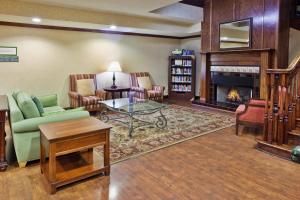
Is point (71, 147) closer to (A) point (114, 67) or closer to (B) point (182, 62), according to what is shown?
(A) point (114, 67)

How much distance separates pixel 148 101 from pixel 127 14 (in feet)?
8.08

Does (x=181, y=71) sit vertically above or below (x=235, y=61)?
below

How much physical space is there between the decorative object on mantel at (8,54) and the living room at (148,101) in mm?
23

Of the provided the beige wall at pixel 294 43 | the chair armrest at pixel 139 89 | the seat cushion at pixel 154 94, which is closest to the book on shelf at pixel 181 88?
the seat cushion at pixel 154 94

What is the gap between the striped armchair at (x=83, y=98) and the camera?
19.2 ft

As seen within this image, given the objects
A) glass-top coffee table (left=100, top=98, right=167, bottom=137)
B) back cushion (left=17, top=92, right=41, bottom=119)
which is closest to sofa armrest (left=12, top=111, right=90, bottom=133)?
back cushion (left=17, top=92, right=41, bottom=119)

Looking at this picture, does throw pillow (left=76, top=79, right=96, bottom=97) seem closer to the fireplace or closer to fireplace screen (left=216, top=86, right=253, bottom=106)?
the fireplace

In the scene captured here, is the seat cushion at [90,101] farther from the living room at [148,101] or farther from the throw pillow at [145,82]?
the throw pillow at [145,82]

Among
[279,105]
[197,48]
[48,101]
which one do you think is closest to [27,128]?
[48,101]

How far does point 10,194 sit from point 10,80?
4.10m

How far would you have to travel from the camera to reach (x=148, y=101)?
5.35m

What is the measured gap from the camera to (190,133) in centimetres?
447

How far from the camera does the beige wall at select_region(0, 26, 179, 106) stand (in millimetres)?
5812

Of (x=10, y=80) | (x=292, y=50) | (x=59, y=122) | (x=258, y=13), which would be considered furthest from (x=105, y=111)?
(x=292, y=50)
